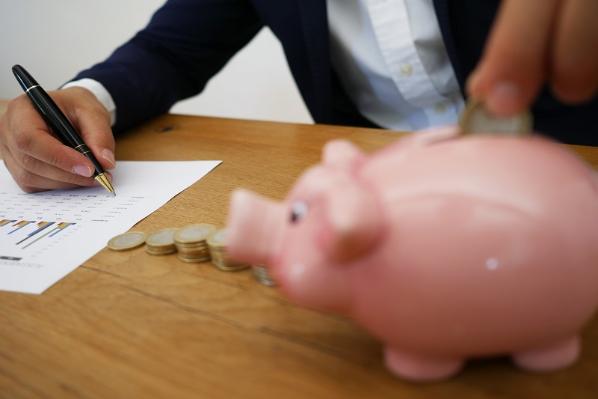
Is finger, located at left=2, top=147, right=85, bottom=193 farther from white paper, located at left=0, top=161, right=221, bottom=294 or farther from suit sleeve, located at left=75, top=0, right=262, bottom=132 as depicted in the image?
suit sleeve, located at left=75, top=0, right=262, bottom=132

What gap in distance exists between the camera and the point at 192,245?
499 mm

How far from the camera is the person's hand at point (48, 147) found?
709 millimetres

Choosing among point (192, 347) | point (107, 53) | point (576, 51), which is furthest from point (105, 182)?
point (107, 53)

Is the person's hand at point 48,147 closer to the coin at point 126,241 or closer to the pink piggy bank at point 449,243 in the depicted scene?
the coin at point 126,241

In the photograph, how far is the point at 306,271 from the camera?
31cm

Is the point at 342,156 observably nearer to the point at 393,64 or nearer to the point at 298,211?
the point at 298,211

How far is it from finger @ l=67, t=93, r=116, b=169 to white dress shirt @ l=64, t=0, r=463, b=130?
0.25 feet

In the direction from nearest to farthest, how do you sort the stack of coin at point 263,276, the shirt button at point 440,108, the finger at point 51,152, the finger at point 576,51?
the finger at point 576,51 < the stack of coin at point 263,276 < the finger at point 51,152 < the shirt button at point 440,108

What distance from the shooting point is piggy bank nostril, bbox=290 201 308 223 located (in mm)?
315

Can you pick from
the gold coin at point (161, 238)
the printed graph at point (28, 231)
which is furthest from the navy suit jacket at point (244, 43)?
the gold coin at point (161, 238)

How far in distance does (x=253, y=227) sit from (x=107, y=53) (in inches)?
81.5

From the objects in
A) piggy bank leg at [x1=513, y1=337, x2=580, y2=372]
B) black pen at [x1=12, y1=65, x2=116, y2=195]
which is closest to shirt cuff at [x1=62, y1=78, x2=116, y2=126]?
black pen at [x1=12, y1=65, x2=116, y2=195]

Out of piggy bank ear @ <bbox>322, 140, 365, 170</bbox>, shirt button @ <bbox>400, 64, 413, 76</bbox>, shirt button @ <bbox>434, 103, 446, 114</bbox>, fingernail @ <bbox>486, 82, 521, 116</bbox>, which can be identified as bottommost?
shirt button @ <bbox>434, 103, 446, 114</bbox>

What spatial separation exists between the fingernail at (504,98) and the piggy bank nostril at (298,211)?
119 mm
